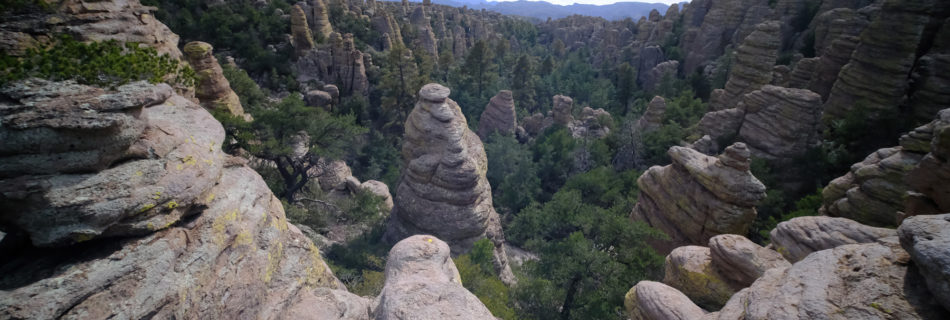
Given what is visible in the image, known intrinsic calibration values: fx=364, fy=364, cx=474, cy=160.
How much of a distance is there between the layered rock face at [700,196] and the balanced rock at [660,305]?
272 inches

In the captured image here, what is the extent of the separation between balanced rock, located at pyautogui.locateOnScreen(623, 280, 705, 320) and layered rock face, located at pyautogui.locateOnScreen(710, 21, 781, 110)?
27218 millimetres

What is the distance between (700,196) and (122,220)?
19.8m

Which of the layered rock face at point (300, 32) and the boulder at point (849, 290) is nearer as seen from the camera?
the boulder at point (849, 290)

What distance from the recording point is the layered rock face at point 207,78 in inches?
741

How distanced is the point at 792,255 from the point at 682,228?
7.12m

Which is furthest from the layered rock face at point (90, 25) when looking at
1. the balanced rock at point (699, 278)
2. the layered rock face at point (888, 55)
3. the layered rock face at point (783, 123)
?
the layered rock face at point (888, 55)

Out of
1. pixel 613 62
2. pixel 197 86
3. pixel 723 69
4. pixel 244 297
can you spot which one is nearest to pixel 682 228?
pixel 244 297

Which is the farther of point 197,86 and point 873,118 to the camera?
point 873,118

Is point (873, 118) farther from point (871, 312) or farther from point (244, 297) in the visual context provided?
point (244, 297)

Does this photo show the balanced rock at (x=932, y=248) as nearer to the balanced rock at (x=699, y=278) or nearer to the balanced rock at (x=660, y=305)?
the balanced rock at (x=660, y=305)

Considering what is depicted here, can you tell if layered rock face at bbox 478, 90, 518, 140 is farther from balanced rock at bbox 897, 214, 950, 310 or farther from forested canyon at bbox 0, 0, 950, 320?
balanced rock at bbox 897, 214, 950, 310

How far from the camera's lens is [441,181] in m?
21.5

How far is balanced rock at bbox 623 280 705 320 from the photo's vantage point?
10.4 meters

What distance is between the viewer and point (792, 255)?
1097cm
